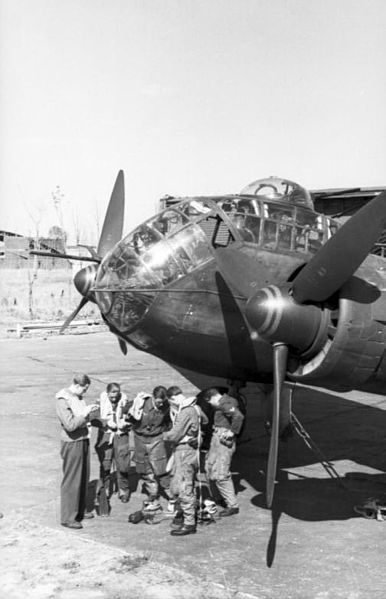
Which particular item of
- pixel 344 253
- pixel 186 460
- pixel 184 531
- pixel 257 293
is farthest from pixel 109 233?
pixel 184 531

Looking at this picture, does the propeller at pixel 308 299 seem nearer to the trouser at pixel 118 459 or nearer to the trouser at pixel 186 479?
the trouser at pixel 186 479

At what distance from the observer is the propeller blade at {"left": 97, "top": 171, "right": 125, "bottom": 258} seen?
577 inches

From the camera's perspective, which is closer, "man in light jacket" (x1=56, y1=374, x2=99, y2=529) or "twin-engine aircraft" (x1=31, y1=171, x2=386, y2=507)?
"twin-engine aircraft" (x1=31, y1=171, x2=386, y2=507)

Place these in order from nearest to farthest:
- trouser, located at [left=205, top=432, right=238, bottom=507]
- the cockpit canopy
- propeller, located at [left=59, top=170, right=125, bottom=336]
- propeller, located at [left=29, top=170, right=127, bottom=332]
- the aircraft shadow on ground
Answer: trouser, located at [left=205, top=432, right=238, bottom=507] → the aircraft shadow on ground → the cockpit canopy → propeller, located at [left=29, top=170, right=127, bottom=332] → propeller, located at [left=59, top=170, right=125, bottom=336]

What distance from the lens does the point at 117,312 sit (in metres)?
10.1

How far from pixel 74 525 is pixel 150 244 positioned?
427 centimetres

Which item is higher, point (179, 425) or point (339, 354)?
point (339, 354)

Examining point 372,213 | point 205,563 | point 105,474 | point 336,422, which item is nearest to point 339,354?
point 372,213

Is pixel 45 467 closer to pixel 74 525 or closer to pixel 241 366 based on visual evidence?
pixel 74 525

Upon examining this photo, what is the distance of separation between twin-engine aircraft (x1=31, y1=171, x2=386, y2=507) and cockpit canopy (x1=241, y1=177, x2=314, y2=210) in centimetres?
60

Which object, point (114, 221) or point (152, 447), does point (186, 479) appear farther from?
point (114, 221)

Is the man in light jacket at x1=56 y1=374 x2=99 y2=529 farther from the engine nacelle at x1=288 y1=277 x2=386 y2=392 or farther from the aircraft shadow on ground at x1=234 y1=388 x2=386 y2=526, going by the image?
the engine nacelle at x1=288 y1=277 x2=386 y2=392

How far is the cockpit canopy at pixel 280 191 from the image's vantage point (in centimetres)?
1230

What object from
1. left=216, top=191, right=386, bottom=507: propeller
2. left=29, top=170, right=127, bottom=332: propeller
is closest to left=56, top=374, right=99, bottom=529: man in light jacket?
left=216, top=191, right=386, bottom=507: propeller
